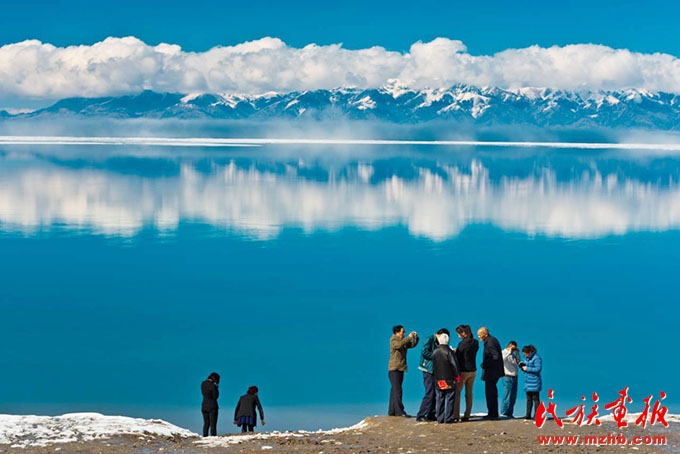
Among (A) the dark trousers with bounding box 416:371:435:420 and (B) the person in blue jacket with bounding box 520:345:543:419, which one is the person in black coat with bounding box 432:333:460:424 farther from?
(B) the person in blue jacket with bounding box 520:345:543:419

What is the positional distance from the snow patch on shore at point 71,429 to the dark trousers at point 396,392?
9.77 ft

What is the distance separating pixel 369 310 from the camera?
2272cm

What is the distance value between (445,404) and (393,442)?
1.26 m

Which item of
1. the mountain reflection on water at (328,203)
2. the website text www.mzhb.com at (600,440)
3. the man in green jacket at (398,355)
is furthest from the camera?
the mountain reflection on water at (328,203)

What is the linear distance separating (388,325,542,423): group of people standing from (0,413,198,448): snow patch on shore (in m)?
3.35

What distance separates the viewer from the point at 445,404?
1195 cm

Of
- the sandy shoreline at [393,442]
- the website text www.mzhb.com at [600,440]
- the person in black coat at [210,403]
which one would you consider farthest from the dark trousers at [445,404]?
the person in black coat at [210,403]

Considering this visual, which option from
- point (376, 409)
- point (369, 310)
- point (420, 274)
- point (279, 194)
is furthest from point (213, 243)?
point (279, 194)

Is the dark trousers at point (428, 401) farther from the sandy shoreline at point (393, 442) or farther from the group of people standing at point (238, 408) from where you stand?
the group of people standing at point (238, 408)

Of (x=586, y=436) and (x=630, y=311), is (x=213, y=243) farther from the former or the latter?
(x=586, y=436)

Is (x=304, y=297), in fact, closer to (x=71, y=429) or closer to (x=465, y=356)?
(x=465, y=356)

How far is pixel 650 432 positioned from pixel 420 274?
16904mm

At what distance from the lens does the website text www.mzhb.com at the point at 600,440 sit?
1078cm

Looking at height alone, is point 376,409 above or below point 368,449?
below
